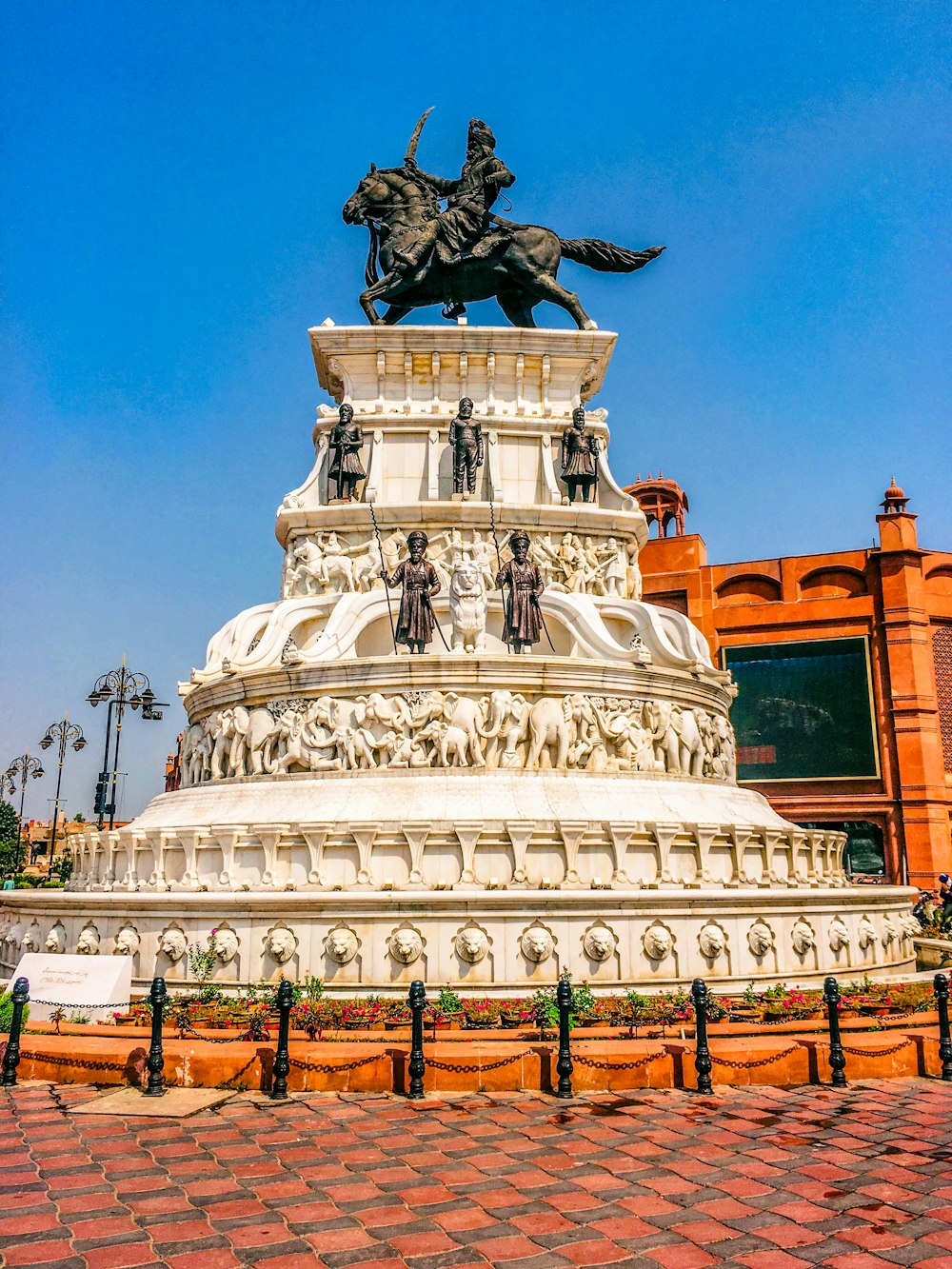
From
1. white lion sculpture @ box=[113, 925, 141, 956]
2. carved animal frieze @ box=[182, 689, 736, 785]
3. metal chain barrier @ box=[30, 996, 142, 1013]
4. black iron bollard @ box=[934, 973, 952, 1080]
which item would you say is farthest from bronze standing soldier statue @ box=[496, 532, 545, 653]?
black iron bollard @ box=[934, 973, 952, 1080]

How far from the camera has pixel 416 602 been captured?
70.5 ft

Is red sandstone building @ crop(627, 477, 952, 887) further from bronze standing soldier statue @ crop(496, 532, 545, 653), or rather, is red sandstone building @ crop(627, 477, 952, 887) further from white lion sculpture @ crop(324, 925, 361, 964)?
white lion sculpture @ crop(324, 925, 361, 964)

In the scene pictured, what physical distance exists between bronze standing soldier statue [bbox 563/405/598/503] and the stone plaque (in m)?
17.1

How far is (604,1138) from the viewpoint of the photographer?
922cm

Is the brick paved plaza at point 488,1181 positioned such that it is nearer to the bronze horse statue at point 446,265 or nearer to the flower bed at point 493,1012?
the flower bed at point 493,1012

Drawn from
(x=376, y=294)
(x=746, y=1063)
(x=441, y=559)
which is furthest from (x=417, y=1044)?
(x=376, y=294)

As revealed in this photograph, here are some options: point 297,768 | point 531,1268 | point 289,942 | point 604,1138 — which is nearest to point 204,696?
point 297,768

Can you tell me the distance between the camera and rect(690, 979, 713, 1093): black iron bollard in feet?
35.1

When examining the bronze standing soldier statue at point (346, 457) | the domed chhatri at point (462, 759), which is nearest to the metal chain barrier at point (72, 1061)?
the domed chhatri at point (462, 759)

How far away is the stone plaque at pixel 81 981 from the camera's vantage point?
12992mm

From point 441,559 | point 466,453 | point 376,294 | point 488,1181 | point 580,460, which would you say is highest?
point 376,294

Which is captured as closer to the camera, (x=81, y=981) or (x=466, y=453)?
(x=81, y=981)

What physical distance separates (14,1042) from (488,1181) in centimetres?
597

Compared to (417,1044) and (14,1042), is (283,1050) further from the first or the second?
(14,1042)
